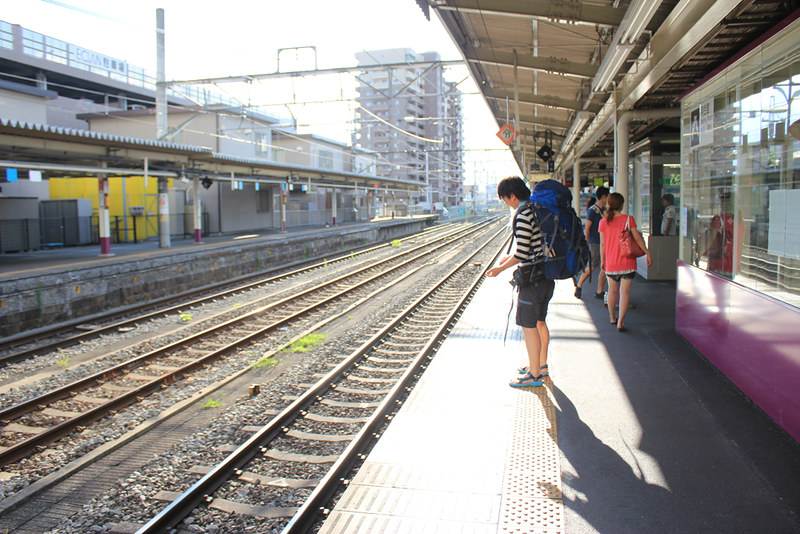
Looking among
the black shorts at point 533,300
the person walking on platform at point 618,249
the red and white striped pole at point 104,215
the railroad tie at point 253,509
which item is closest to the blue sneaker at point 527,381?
the black shorts at point 533,300

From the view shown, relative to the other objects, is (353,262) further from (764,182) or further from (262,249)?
(764,182)

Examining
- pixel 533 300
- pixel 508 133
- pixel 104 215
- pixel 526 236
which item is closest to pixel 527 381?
pixel 533 300

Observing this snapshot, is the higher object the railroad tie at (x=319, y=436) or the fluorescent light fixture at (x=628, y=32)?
the fluorescent light fixture at (x=628, y=32)

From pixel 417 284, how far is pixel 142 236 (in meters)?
17.8

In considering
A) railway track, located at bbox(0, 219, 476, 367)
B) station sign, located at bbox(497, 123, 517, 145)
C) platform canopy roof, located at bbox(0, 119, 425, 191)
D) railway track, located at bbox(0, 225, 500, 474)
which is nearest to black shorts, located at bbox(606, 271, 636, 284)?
station sign, located at bbox(497, 123, 517, 145)

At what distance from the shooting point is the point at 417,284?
1504cm

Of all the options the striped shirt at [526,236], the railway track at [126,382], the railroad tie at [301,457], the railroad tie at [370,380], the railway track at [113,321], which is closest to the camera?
the railroad tie at [301,457]

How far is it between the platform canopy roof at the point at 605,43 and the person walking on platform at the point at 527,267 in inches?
75.5

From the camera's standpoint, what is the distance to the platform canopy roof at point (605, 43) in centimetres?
510

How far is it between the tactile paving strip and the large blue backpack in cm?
115

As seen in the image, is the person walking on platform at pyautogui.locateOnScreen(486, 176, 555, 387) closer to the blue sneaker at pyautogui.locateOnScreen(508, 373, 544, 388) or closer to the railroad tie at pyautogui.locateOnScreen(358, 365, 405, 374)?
the blue sneaker at pyautogui.locateOnScreen(508, 373, 544, 388)

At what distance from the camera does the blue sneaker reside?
5305 millimetres

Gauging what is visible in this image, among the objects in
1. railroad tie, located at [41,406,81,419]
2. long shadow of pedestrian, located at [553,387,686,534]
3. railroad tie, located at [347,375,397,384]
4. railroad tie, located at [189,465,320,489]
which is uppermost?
long shadow of pedestrian, located at [553,387,686,534]

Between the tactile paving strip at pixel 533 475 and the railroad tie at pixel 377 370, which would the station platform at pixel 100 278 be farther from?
the tactile paving strip at pixel 533 475
